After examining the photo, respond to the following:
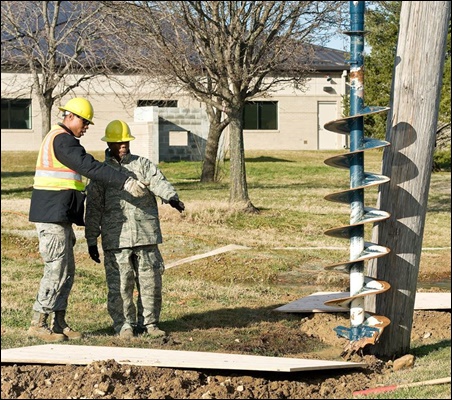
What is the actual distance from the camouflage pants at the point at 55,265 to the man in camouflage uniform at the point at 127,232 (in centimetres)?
40

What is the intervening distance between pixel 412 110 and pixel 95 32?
52.8ft

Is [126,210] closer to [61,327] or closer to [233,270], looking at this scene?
[61,327]

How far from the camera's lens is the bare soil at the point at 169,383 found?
21.0 ft

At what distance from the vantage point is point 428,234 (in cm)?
1886

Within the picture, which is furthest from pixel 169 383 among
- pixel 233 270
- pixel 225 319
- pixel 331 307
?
pixel 233 270

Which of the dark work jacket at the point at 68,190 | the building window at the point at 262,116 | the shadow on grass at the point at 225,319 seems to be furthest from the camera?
the building window at the point at 262,116

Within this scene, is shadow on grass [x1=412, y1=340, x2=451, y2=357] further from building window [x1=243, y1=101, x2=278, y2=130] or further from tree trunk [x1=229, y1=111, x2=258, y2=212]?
building window [x1=243, y1=101, x2=278, y2=130]

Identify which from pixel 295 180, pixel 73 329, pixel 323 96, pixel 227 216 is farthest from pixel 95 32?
pixel 323 96

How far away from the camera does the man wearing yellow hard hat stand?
27.8 feet

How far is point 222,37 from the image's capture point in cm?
1906

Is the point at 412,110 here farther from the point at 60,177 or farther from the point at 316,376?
the point at 60,177

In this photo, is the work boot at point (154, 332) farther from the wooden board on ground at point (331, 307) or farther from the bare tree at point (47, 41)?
the bare tree at point (47, 41)

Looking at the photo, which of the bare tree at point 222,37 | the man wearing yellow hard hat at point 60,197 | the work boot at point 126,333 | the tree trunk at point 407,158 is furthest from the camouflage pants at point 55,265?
the bare tree at point 222,37

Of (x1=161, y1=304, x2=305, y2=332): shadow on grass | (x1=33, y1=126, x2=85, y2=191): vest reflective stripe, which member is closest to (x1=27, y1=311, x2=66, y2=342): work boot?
(x1=33, y1=126, x2=85, y2=191): vest reflective stripe
